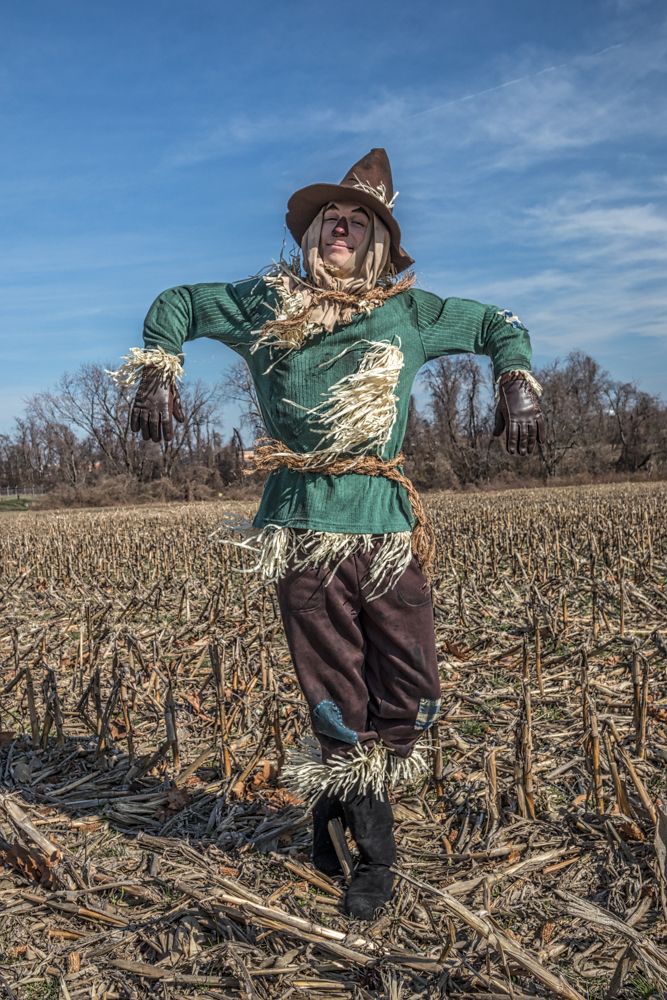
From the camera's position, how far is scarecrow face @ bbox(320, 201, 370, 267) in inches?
103

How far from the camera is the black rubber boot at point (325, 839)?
2.73 m

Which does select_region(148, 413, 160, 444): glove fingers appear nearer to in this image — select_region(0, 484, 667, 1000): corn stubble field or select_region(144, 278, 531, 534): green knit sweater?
select_region(144, 278, 531, 534): green knit sweater

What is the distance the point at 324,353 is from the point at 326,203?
1.80ft

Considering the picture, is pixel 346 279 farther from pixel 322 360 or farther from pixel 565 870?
pixel 565 870

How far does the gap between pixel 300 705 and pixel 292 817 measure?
0.98 meters

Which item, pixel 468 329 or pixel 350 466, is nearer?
pixel 350 466

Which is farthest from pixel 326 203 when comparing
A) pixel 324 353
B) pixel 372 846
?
pixel 372 846

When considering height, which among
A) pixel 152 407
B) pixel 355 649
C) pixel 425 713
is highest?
pixel 152 407

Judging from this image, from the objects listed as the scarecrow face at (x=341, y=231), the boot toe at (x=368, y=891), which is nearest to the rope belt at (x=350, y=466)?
the scarecrow face at (x=341, y=231)

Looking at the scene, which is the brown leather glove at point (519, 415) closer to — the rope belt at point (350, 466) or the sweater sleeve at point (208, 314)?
the rope belt at point (350, 466)

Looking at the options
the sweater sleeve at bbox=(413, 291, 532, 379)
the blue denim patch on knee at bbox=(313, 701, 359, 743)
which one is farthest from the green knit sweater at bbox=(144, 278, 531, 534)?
the blue denim patch on knee at bbox=(313, 701, 359, 743)

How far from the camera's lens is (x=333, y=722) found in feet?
8.14

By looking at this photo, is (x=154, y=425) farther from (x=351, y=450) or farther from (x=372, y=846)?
(x=372, y=846)

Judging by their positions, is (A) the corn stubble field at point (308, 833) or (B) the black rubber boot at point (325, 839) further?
(B) the black rubber boot at point (325, 839)
